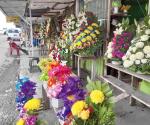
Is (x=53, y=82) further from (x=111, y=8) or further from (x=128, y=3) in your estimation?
(x=128, y=3)

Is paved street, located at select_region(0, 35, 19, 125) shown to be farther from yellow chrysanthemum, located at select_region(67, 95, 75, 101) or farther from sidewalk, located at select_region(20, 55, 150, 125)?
yellow chrysanthemum, located at select_region(67, 95, 75, 101)

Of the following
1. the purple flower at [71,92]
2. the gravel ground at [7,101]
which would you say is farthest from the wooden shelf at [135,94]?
the gravel ground at [7,101]

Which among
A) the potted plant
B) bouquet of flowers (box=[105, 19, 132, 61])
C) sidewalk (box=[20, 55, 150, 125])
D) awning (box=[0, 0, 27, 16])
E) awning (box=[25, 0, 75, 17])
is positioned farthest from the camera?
awning (box=[0, 0, 27, 16])

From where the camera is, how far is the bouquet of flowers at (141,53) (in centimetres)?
267

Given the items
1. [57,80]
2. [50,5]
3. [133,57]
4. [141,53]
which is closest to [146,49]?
[141,53]

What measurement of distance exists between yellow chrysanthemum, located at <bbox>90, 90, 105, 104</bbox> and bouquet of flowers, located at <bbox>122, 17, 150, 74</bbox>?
1.05 metres

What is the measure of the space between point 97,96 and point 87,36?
2.28 metres

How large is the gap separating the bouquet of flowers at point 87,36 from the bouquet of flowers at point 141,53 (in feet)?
3.87

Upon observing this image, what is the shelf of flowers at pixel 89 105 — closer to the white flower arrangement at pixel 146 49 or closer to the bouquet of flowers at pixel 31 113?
the bouquet of flowers at pixel 31 113

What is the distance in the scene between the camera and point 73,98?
2051 mm

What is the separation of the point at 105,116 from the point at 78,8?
4.64 meters

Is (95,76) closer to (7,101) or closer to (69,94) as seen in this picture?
(7,101)

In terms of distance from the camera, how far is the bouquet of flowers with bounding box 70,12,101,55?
3.96 m

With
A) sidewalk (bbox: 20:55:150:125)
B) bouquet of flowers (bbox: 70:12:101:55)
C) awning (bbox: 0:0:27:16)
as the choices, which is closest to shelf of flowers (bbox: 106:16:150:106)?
sidewalk (bbox: 20:55:150:125)
